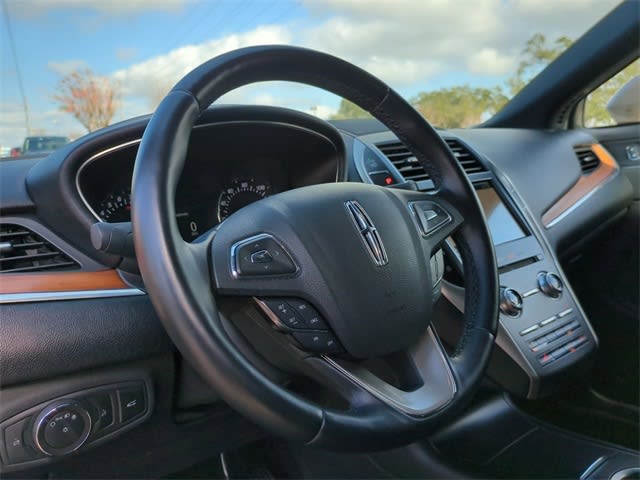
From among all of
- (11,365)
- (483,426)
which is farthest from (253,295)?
(483,426)

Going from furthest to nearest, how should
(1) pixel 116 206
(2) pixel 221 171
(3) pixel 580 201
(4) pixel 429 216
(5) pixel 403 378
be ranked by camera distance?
(3) pixel 580 201 < (2) pixel 221 171 < (1) pixel 116 206 < (4) pixel 429 216 < (5) pixel 403 378

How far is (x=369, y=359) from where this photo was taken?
1.01 meters

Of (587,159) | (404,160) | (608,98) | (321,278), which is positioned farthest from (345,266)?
(608,98)

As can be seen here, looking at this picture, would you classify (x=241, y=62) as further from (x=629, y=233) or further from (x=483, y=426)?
(x=629, y=233)

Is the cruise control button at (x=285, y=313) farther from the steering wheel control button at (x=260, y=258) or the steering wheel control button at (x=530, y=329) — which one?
the steering wheel control button at (x=530, y=329)

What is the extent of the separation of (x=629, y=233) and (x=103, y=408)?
2061 mm

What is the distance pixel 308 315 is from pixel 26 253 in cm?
69

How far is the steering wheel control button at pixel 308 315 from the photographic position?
0.95 m

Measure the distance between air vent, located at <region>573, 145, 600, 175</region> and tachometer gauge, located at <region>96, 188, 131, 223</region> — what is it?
1721 millimetres

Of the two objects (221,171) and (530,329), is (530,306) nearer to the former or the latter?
(530,329)

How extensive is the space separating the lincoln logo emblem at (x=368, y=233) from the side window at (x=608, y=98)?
1.64 meters

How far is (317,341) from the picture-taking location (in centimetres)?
96

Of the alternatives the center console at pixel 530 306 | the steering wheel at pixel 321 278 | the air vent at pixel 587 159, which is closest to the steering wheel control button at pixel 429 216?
the steering wheel at pixel 321 278

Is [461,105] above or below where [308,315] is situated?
above
